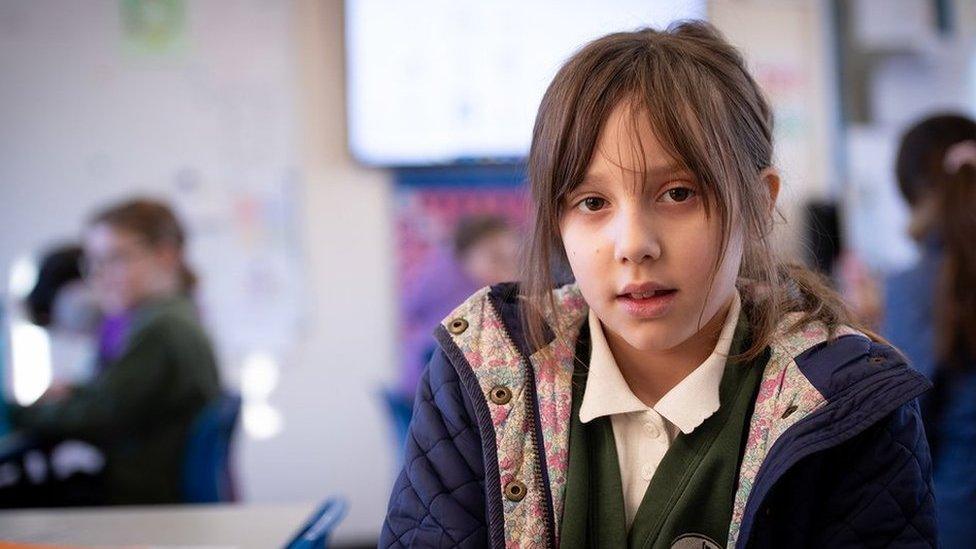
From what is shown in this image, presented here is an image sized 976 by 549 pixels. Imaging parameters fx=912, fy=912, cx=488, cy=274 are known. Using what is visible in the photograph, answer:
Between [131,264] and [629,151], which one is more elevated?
[629,151]

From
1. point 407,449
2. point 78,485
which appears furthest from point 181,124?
point 407,449

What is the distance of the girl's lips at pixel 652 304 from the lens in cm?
91

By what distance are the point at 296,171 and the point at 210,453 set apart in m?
1.50

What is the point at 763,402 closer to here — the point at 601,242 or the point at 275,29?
the point at 601,242

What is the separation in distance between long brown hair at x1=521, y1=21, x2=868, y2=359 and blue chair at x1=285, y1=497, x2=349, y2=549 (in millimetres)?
426

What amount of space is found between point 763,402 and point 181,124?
9.85ft

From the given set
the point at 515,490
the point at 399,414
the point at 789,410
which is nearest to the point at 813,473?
the point at 789,410

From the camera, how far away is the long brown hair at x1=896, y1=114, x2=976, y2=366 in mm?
1909

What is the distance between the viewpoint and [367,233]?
11.8 feet

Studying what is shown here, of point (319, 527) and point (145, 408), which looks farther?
point (145, 408)

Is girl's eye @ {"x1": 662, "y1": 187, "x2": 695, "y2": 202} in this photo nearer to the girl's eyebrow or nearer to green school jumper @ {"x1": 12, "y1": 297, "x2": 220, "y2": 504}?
the girl's eyebrow

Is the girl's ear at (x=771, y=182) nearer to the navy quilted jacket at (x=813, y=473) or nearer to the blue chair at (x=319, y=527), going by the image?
the navy quilted jacket at (x=813, y=473)

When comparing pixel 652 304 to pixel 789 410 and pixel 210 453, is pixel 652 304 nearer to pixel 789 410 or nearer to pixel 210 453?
pixel 789 410

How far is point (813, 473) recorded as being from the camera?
2.90 feet
